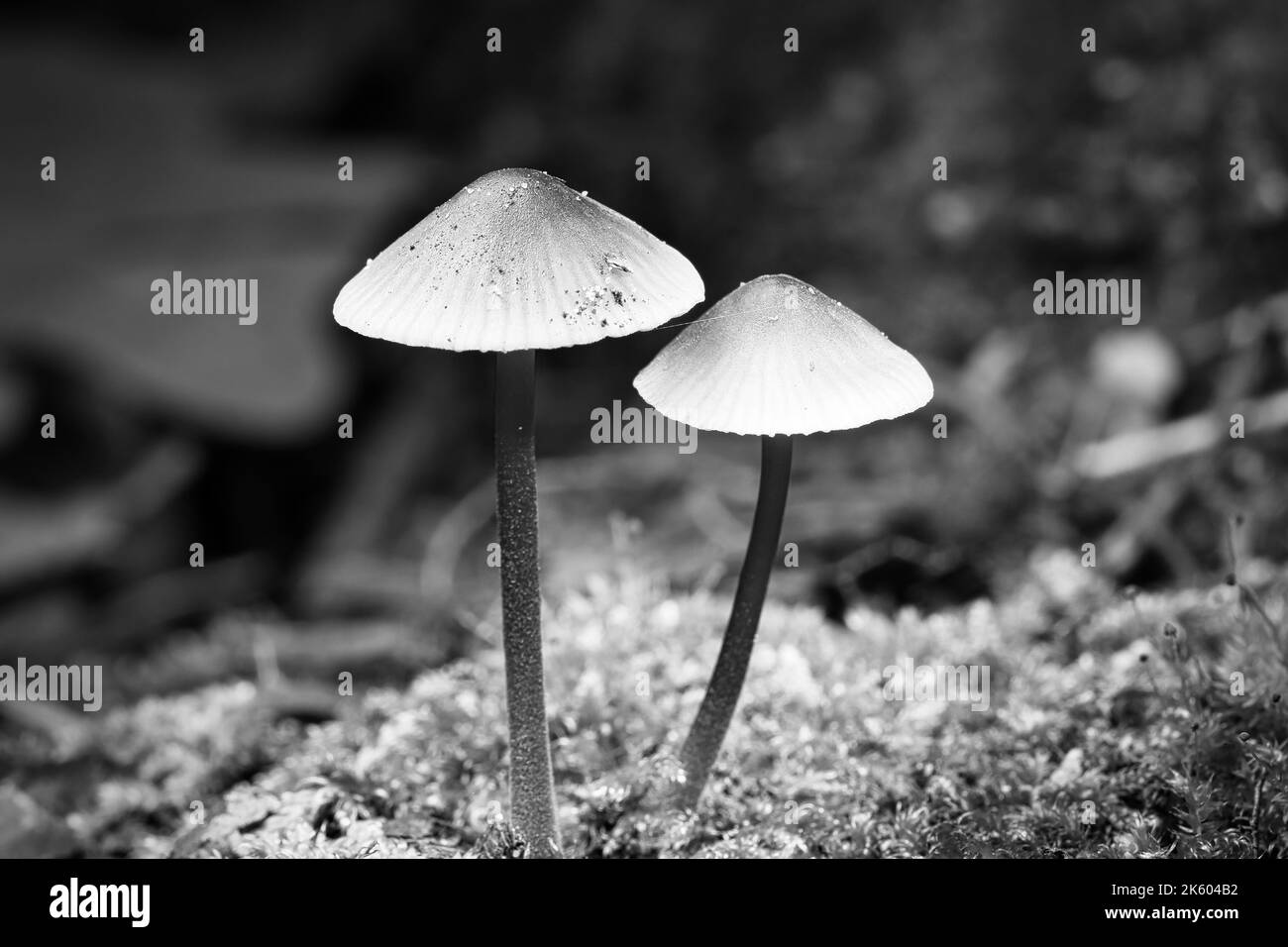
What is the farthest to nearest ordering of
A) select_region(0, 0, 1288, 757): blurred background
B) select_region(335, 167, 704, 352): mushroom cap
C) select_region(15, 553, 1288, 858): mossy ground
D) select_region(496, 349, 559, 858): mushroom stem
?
select_region(0, 0, 1288, 757): blurred background
select_region(15, 553, 1288, 858): mossy ground
select_region(496, 349, 559, 858): mushroom stem
select_region(335, 167, 704, 352): mushroom cap

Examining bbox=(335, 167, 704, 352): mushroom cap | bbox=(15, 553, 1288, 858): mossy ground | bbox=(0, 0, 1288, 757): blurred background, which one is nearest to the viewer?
bbox=(335, 167, 704, 352): mushroom cap

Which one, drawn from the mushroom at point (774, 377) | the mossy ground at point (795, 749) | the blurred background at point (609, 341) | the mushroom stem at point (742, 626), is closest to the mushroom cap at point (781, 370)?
the mushroom at point (774, 377)

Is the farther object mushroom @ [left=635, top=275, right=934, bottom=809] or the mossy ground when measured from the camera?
the mossy ground

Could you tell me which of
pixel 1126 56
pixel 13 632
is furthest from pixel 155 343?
pixel 1126 56

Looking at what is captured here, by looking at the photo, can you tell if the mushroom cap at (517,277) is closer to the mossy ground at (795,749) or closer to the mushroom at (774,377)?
the mushroom at (774,377)

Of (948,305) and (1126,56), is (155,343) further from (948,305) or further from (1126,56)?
(1126,56)

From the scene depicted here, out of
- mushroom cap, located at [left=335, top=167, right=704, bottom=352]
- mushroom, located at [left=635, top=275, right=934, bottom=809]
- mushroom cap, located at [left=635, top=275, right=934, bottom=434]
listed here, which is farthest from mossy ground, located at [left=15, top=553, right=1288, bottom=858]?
mushroom cap, located at [left=335, top=167, right=704, bottom=352]

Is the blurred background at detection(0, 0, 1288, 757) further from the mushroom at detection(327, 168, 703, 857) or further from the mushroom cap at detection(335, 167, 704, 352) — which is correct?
the mushroom cap at detection(335, 167, 704, 352)
